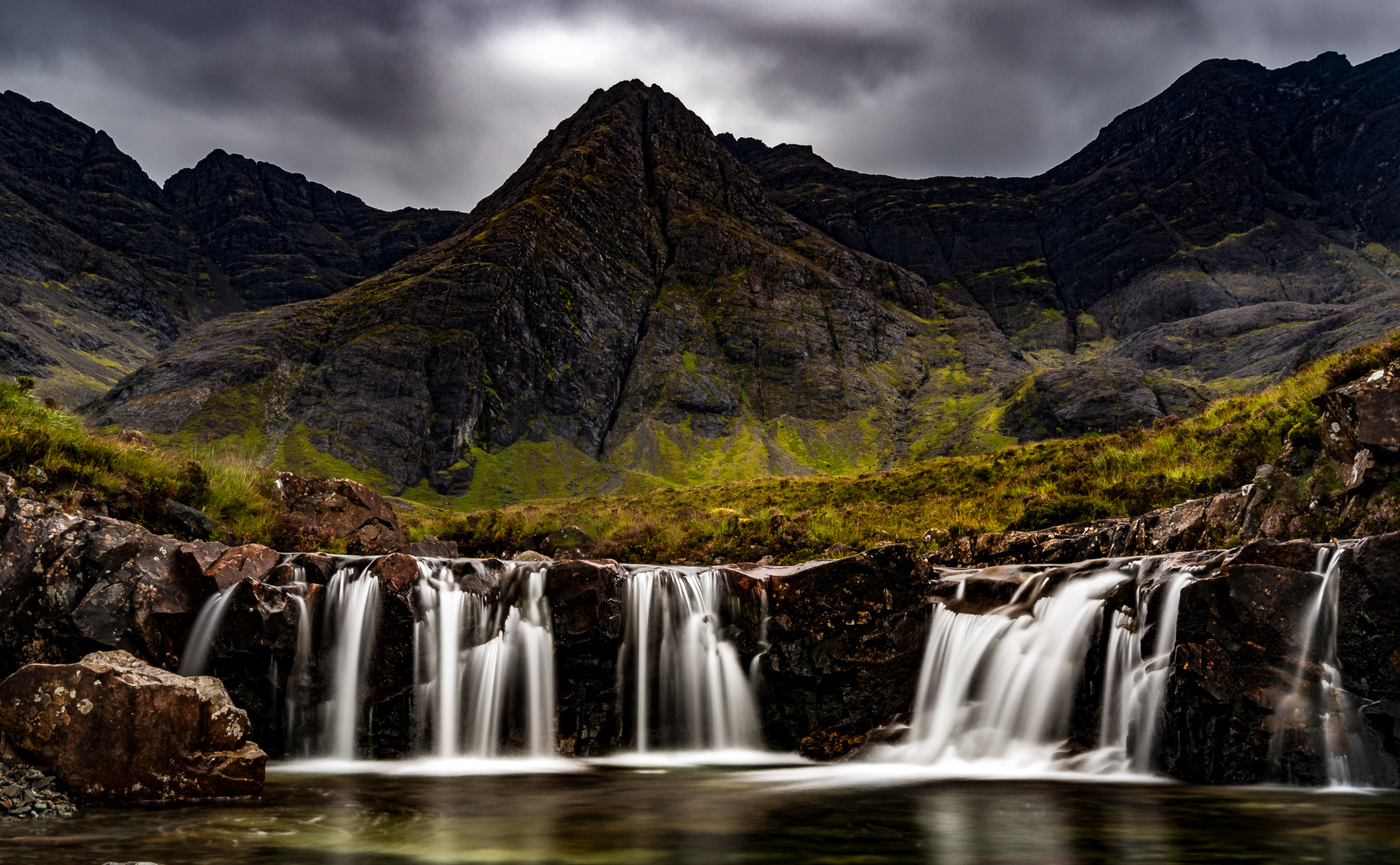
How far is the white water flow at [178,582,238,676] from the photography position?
1252cm

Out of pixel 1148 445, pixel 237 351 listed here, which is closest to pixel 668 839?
pixel 1148 445

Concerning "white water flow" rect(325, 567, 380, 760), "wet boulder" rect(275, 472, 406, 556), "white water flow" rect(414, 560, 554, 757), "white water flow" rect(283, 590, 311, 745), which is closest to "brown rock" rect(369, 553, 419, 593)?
"white water flow" rect(325, 567, 380, 760)

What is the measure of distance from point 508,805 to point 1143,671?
31.3 feet

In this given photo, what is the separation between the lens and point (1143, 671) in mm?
11227

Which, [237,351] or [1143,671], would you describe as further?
[237,351]

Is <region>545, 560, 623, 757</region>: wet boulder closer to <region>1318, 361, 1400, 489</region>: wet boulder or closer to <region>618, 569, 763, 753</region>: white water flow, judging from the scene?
<region>618, 569, 763, 753</region>: white water flow

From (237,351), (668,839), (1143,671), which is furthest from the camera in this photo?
(237,351)

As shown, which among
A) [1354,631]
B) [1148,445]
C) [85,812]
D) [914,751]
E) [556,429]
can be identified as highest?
[556,429]

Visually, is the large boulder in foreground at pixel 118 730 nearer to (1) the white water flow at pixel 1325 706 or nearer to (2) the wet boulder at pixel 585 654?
(2) the wet boulder at pixel 585 654

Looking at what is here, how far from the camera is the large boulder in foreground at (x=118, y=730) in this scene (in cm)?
838

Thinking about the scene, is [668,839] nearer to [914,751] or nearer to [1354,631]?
[914,751]

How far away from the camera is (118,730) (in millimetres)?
8602

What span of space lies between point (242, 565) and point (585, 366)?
14671cm

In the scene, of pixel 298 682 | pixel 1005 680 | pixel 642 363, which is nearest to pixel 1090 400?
pixel 642 363
